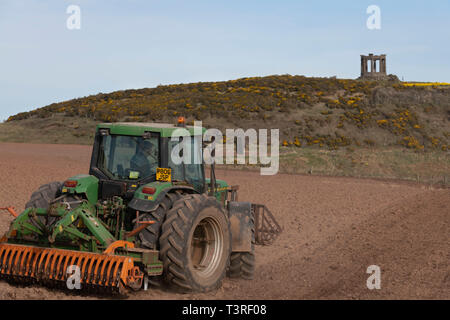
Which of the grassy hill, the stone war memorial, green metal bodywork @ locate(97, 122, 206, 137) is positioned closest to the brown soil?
green metal bodywork @ locate(97, 122, 206, 137)

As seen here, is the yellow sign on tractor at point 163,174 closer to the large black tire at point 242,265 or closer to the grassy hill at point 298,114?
the large black tire at point 242,265

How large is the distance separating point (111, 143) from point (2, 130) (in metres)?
35.6

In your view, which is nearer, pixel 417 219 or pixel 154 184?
pixel 154 184

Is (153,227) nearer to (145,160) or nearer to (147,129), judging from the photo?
(145,160)

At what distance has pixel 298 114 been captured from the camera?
46438 mm

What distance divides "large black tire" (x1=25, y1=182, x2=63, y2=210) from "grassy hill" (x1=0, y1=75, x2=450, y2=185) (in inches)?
957

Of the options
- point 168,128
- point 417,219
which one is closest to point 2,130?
point 417,219

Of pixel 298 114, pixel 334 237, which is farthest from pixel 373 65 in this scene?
pixel 334 237

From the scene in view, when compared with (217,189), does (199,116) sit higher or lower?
higher

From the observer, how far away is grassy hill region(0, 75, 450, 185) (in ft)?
132

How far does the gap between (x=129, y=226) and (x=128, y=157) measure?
1.04 meters
